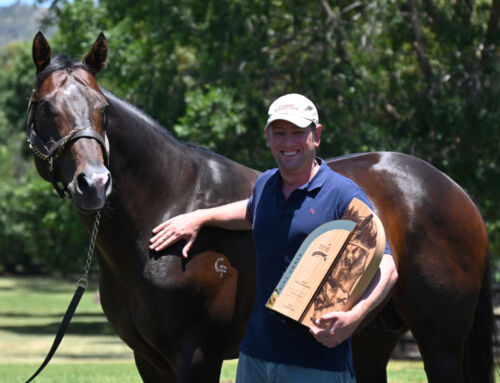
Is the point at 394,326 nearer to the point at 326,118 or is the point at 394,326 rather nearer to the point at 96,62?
the point at 96,62

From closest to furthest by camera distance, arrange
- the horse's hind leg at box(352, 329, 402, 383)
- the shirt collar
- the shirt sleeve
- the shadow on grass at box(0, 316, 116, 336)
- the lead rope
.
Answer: the shirt collar, the shirt sleeve, the lead rope, the horse's hind leg at box(352, 329, 402, 383), the shadow on grass at box(0, 316, 116, 336)

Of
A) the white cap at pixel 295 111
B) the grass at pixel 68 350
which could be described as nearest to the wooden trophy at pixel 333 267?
the white cap at pixel 295 111

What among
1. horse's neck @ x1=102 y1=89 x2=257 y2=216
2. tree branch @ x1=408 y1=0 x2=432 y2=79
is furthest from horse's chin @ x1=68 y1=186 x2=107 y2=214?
tree branch @ x1=408 y1=0 x2=432 y2=79

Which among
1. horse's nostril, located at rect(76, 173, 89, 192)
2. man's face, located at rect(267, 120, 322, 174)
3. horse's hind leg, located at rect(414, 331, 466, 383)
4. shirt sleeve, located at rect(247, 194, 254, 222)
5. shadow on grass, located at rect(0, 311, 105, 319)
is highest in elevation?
man's face, located at rect(267, 120, 322, 174)

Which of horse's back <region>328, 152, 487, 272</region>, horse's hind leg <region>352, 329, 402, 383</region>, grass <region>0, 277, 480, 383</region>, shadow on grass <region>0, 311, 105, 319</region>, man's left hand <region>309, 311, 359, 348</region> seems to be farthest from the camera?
shadow on grass <region>0, 311, 105, 319</region>

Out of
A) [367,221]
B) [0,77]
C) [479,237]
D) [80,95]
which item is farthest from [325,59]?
[0,77]

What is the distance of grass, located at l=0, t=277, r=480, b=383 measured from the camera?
1105 centimetres

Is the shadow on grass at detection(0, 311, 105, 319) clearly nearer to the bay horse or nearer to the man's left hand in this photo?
the bay horse

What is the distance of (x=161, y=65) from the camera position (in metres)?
16.2

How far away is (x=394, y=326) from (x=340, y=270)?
7.55 feet

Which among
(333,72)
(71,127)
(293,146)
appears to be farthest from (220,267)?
(333,72)

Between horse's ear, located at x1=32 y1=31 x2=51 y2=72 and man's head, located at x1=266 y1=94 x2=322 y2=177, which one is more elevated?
horse's ear, located at x1=32 y1=31 x2=51 y2=72

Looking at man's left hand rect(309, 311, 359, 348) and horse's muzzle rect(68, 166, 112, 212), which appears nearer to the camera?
man's left hand rect(309, 311, 359, 348)

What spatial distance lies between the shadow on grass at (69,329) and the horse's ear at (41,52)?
19446 millimetres
